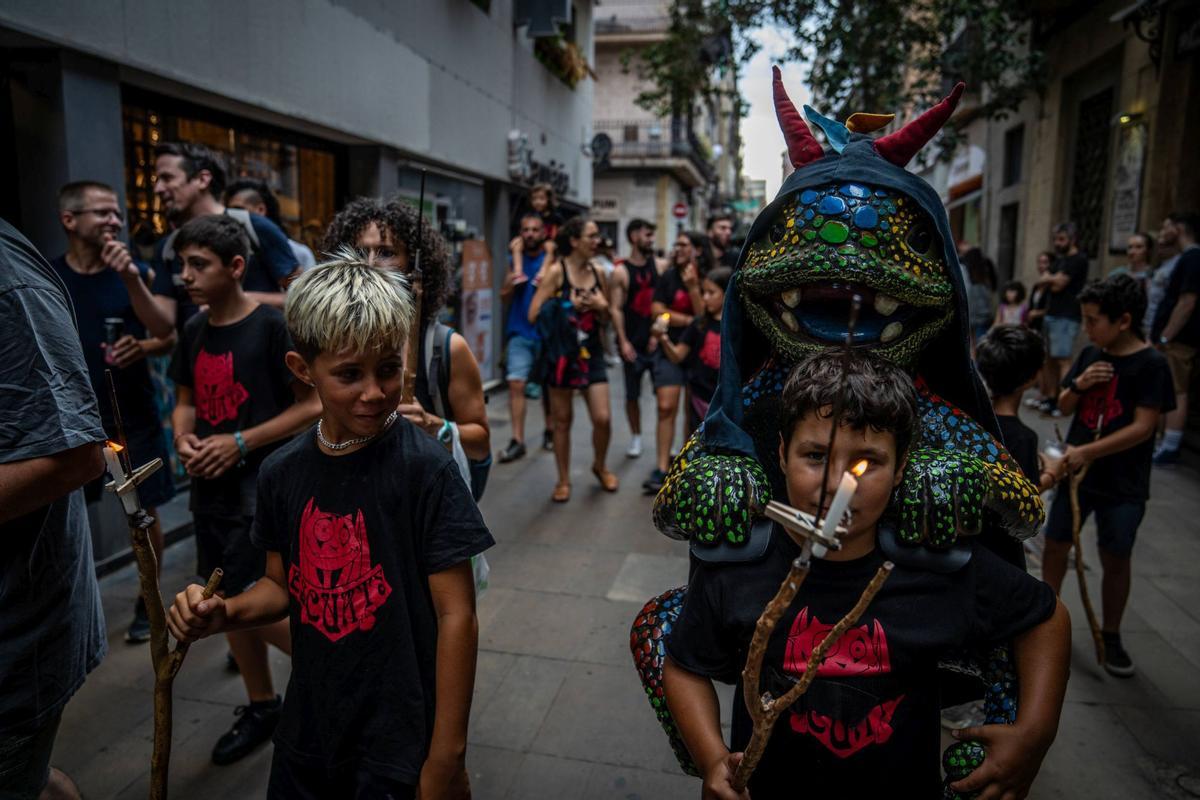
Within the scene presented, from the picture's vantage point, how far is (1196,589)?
458 cm

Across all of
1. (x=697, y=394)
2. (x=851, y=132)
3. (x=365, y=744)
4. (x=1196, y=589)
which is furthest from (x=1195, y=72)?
(x=365, y=744)

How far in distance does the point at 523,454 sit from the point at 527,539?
208 centimetres

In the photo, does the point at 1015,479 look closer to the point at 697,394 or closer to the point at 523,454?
the point at 697,394

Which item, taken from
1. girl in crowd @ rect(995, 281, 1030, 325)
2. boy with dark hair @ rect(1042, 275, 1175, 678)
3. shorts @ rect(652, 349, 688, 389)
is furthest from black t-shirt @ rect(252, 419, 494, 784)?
girl in crowd @ rect(995, 281, 1030, 325)

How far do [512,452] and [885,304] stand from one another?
5.60m

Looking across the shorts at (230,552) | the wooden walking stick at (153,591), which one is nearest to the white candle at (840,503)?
the wooden walking stick at (153,591)

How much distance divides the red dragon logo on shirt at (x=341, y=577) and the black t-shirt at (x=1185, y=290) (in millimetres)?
7516

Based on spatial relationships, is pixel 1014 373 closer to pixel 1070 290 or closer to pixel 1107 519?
pixel 1107 519

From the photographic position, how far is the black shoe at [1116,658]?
141 inches

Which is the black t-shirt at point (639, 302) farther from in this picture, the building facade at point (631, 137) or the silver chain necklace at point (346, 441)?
the building facade at point (631, 137)

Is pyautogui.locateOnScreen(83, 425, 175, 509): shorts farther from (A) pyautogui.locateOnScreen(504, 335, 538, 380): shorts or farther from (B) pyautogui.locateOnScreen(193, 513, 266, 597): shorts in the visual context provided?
(A) pyautogui.locateOnScreen(504, 335, 538, 380): shorts

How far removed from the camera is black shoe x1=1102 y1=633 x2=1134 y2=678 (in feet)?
11.7

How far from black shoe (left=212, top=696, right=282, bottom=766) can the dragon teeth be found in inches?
96.7

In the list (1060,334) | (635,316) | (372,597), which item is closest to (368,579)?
(372,597)
